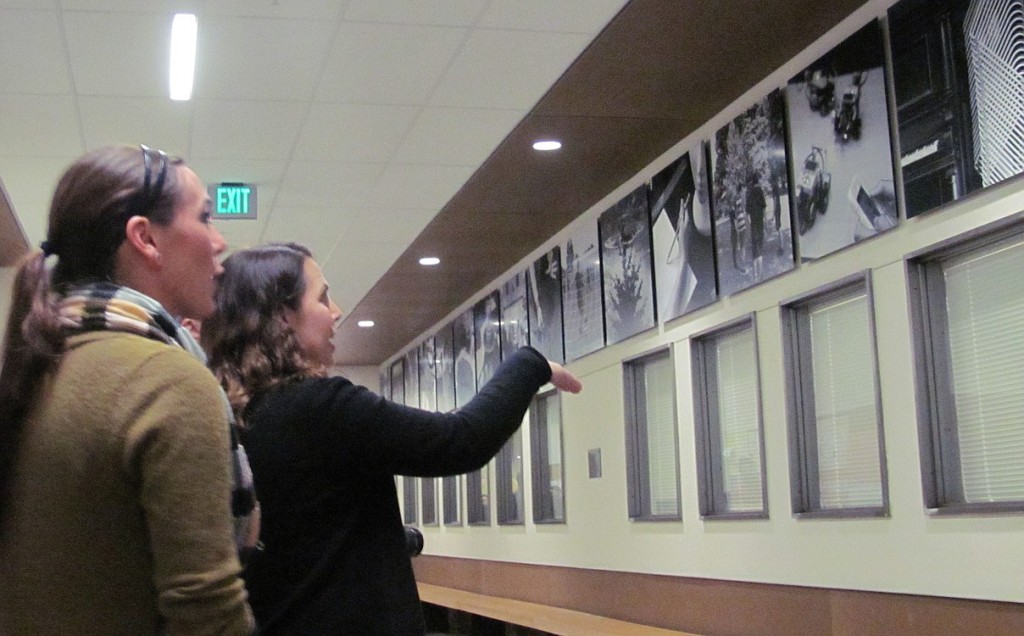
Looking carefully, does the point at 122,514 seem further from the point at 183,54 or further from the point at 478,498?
the point at 478,498

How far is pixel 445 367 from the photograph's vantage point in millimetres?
A: 12500

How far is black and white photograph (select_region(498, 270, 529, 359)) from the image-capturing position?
32.1ft

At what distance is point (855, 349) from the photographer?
5203 mm

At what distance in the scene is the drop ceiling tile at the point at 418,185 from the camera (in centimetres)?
716

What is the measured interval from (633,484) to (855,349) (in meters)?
2.62

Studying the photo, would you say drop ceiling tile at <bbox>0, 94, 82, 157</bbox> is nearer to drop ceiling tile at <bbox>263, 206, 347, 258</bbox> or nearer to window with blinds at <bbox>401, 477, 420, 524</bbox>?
drop ceiling tile at <bbox>263, 206, 347, 258</bbox>

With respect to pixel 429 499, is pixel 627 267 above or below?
above

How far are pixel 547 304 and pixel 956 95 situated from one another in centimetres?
502

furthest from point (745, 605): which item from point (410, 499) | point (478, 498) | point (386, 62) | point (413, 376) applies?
point (410, 499)

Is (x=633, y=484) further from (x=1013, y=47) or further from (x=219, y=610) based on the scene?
(x=219, y=610)

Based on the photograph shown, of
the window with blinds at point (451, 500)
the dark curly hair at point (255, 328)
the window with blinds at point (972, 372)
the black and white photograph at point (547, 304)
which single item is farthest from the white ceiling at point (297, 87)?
the window with blinds at point (451, 500)

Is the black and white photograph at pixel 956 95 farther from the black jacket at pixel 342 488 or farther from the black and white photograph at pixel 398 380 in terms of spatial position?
the black and white photograph at pixel 398 380

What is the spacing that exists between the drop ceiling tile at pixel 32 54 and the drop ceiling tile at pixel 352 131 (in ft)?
3.98

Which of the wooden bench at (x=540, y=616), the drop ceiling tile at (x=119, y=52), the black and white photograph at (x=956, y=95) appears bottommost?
the wooden bench at (x=540, y=616)
